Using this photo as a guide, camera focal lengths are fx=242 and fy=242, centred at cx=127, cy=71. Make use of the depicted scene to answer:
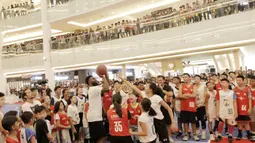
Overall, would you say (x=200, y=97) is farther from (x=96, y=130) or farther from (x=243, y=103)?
(x=96, y=130)

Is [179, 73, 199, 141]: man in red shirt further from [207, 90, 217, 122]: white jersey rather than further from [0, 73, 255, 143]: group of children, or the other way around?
[207, 90, 217, 122]: white jersey

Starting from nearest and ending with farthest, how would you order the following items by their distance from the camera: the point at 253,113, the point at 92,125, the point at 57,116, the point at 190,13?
1. the point at 92,125
2. the point at 57,116
3. the point at 253,113
4. the point at 190,13

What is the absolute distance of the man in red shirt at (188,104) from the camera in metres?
6.00

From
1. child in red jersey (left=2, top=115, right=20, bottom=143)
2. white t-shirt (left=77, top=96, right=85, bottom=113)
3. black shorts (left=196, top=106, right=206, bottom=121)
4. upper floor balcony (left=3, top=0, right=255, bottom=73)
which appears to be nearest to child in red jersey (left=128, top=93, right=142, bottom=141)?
white t-shirt (left=77, top=96, right=85, bottom=113)

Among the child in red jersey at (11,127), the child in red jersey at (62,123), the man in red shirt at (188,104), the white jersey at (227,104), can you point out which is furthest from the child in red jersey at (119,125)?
the white jersey at (227,104)

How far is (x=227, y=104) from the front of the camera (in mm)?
5535

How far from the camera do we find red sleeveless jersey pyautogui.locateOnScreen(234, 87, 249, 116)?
18.4 ft

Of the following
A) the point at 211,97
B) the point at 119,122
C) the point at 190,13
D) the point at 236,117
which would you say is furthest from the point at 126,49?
the point at 119,122

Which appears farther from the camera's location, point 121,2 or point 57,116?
point 121,2

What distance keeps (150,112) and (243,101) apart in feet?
10.1

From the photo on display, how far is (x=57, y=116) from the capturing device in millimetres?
5164

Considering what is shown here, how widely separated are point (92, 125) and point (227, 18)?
8459 millimetres

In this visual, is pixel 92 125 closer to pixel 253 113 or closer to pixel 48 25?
pixel 253 113

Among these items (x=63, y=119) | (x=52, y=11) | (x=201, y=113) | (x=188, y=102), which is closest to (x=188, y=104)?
(x=188, y=102)
